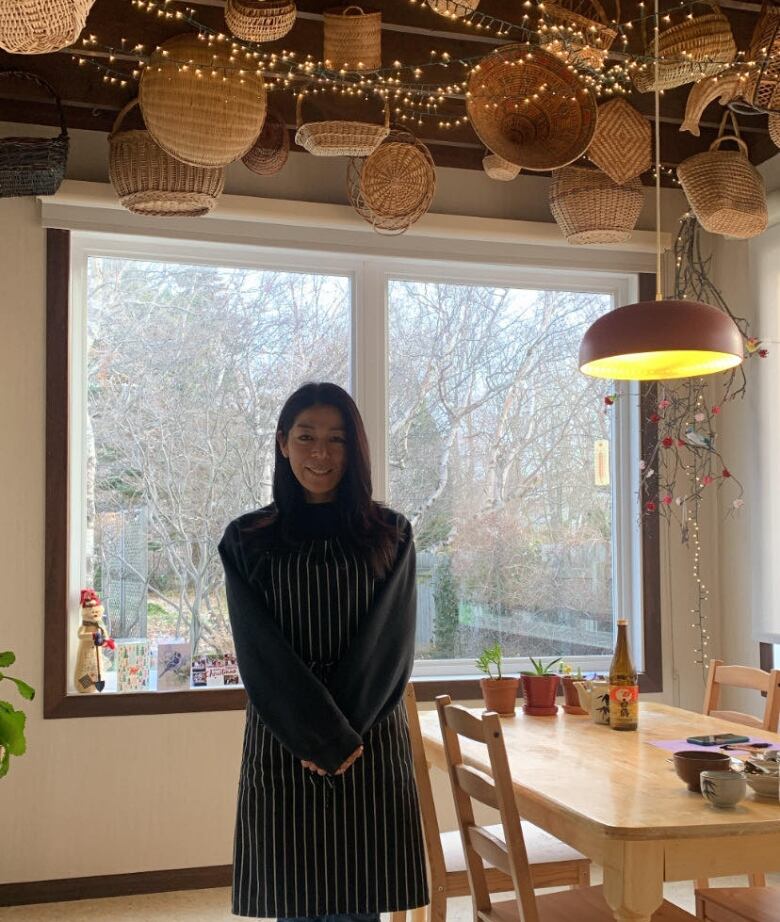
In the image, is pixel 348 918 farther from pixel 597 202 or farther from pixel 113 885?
pixel 597 202

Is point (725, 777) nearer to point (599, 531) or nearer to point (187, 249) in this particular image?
point (599, 531)

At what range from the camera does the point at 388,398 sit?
434cm

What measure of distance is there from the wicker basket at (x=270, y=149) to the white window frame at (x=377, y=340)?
1.19 ft

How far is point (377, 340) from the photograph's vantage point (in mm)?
4309

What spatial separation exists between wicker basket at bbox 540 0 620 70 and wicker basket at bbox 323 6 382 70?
1.67 feet

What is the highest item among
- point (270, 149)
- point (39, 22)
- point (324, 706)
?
point (270, 149)

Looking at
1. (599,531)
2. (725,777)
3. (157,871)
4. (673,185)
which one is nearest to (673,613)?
(599,531)

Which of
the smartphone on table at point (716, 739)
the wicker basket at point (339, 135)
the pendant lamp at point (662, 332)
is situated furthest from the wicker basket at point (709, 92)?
the smartphone on table at point (716, 739)

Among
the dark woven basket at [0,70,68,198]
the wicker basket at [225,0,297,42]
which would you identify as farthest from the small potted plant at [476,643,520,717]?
the dark woven basket at [0,70,68,198]

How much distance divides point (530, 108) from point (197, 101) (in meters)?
0.94

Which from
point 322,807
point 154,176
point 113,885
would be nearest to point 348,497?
point 322,807

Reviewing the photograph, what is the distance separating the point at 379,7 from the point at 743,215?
54.5 inches

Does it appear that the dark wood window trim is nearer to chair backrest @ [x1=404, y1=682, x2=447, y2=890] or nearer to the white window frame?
the white window frame

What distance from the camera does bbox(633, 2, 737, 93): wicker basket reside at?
3.14 meters
